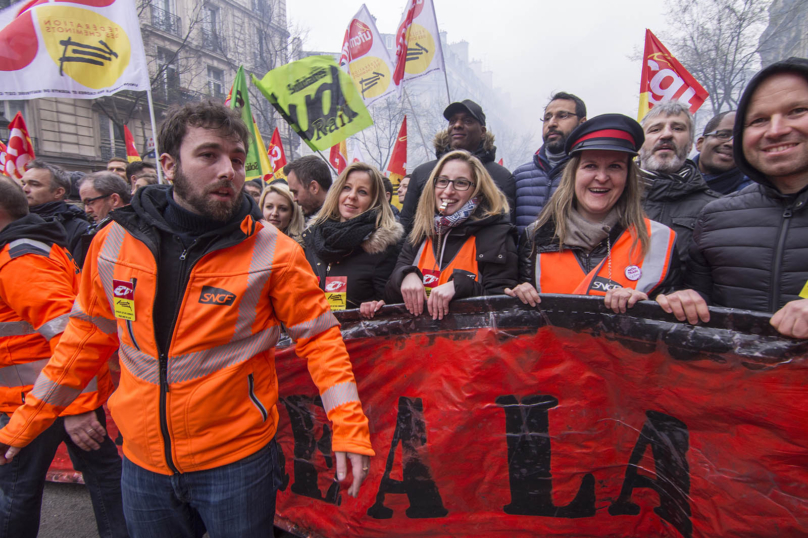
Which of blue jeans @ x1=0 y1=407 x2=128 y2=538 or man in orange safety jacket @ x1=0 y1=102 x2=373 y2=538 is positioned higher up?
man in orange safety jacket @ x1=0 y1=102 x2=373 y2=538

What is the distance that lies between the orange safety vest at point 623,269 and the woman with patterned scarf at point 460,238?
1.01 ft

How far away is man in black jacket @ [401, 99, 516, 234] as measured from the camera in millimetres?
3770

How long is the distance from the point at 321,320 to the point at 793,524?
1.76 meters

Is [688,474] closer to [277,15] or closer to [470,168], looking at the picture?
[470,168]

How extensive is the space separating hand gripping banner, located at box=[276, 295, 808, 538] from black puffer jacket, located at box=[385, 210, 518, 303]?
0.27 m

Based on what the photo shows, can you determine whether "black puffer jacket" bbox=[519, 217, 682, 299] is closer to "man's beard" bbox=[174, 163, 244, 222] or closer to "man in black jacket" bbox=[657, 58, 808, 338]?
"man in black jacket" bbox=[657, 58, 808, 338]

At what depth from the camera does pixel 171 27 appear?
23.9 meters

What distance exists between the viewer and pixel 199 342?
154 centimetres

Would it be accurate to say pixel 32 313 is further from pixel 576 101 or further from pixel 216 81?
pixel 216 81

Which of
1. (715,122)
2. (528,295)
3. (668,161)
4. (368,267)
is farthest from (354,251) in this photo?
(715,122)

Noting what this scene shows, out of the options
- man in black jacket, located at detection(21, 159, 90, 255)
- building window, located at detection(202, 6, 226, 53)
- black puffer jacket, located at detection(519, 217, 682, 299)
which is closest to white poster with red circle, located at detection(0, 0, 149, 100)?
man in black jacket, located at detection(21, 159, 90, 255)

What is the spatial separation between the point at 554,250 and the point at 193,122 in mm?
1759

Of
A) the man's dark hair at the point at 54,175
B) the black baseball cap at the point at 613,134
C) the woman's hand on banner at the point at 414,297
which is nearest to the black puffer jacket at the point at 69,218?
the man's dark hair at the point at 54,175

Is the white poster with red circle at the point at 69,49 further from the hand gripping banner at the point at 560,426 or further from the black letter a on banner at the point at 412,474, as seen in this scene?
the black letter a on banner at the point at 412,474
